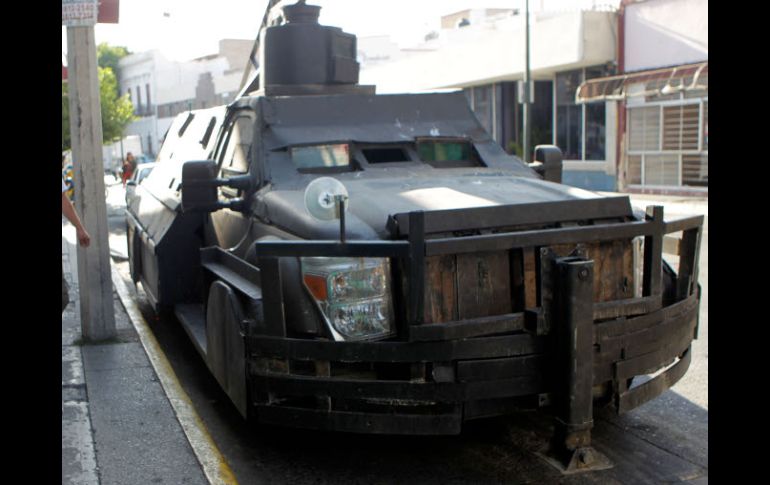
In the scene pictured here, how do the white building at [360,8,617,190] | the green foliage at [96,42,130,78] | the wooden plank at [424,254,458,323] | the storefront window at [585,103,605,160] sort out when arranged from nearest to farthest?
the wooden plank at [424,254,458,323], the white building at [360,8,617,190], the storefront window at [585,103,605,160], the green foliage at [96,42,130,78]

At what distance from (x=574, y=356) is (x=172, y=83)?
213ft

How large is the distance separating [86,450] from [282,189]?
1960 millimetres

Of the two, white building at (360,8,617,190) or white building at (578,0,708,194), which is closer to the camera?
white building at (578,0,708,194)

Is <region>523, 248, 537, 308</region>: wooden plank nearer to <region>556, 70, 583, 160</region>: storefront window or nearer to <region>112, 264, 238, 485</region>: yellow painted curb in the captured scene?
<region>112, 264, 238, 485</region>: yellow painted curb

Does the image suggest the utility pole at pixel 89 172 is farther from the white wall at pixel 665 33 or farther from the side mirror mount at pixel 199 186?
the white wall at pixel 665 33

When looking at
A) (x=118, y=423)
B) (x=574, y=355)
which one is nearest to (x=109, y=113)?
(x=118, y=423)

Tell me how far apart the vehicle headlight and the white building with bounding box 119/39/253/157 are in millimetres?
49279

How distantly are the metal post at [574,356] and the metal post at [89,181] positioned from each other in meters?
4.48

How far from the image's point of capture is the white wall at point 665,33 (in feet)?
73.3

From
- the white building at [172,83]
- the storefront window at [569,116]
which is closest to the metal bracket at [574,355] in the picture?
the storefront window at [569,116]

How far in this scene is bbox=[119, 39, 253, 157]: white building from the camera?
2231 inches

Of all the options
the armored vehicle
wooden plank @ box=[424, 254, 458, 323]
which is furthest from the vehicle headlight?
wooden plank @ box=[424, 254, 458, 323]
